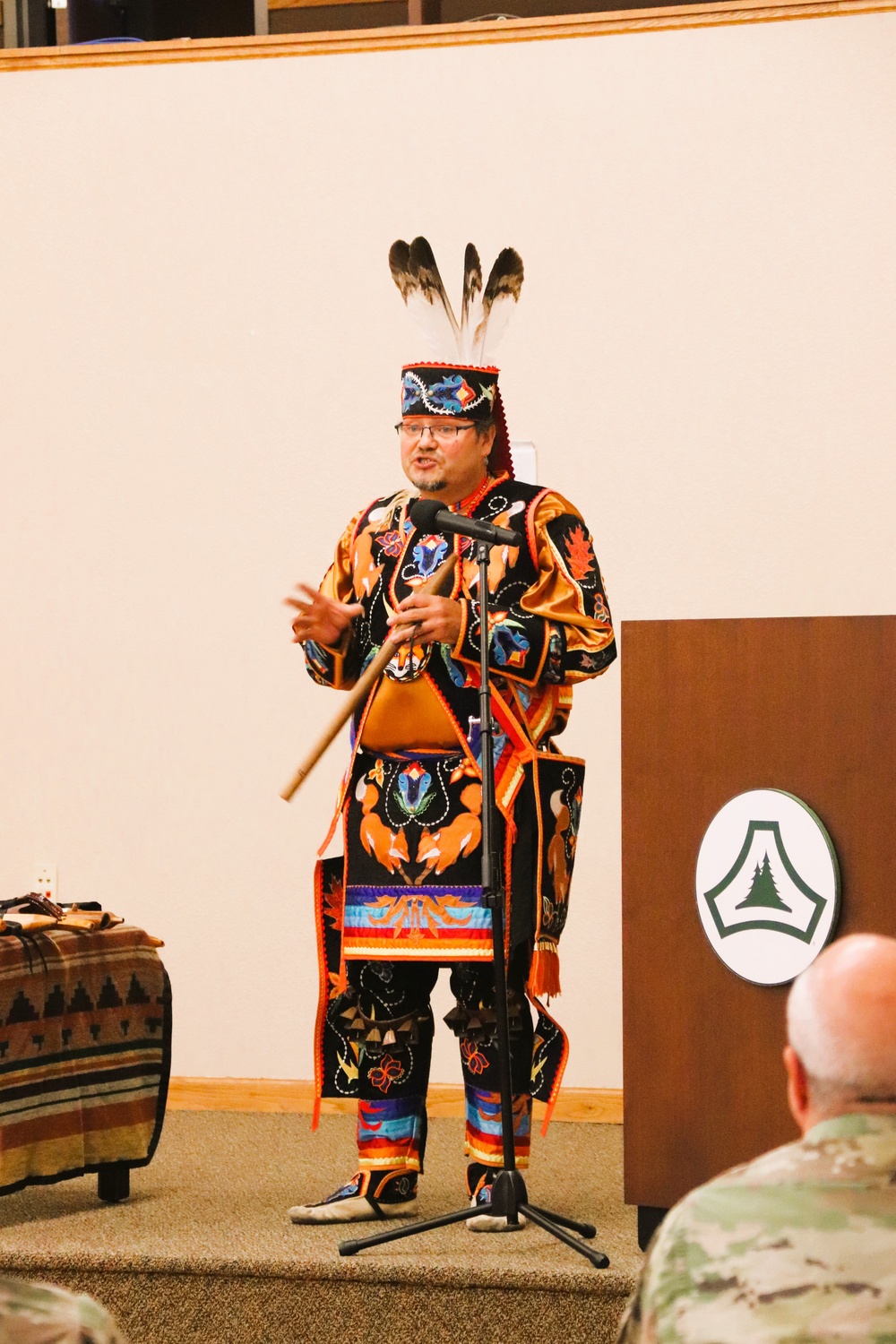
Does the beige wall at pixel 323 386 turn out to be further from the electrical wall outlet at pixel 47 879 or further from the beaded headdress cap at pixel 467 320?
the beaded headdress cap at pixel 467 320

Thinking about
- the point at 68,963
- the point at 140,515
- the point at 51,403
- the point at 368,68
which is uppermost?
the point at 368,68

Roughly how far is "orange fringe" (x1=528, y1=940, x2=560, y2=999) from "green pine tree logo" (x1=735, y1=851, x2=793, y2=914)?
38cm

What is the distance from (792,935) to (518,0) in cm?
322

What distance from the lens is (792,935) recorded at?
2635mm

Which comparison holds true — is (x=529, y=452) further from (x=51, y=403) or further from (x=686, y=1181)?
(x=686, y=1181)

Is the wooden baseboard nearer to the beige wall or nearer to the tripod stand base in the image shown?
the beige wall

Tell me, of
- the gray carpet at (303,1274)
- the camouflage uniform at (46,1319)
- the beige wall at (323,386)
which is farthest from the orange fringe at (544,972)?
the camouflage uniform at (46,1319)

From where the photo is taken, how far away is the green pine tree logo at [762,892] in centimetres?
265

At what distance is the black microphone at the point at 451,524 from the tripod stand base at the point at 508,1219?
1018 mm

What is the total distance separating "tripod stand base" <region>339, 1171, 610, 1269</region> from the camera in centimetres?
265

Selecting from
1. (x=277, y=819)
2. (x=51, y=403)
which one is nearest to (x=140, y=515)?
(x=51, y=403)

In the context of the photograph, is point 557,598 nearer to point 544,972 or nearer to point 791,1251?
point 544,972

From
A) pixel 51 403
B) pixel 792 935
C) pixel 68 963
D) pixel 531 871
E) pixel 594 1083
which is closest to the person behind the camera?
pixel 792 935

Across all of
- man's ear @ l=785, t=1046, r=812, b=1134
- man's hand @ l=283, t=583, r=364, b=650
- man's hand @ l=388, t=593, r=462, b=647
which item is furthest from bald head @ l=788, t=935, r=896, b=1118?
man's hand @ l=283, t=583, r=364, b=650
